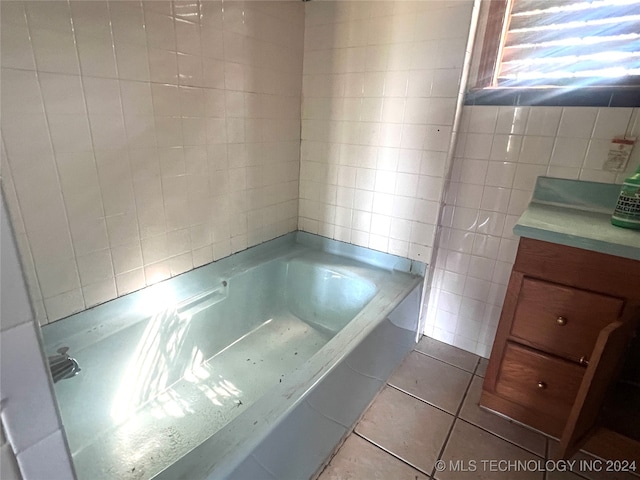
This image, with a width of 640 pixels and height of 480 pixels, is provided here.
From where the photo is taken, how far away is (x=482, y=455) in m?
1.22

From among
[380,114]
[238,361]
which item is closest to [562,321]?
[380,114]

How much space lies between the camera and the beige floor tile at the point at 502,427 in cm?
127

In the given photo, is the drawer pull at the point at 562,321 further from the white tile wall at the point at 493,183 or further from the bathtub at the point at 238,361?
the bathtub at the point at 238,361

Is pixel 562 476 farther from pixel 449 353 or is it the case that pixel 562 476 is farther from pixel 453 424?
pixel 449 353

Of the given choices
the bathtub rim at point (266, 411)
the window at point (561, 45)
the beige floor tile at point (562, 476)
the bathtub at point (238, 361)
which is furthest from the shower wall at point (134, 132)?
the beige floor tile at point (562, 476)

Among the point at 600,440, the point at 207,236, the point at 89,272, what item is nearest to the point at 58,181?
the point at 89,272

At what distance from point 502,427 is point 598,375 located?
1.59 ft

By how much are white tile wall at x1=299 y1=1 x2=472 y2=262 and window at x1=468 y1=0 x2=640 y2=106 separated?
0.54 ft

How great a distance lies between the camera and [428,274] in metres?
1.71

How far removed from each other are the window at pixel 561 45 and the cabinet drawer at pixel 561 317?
749 millimetres

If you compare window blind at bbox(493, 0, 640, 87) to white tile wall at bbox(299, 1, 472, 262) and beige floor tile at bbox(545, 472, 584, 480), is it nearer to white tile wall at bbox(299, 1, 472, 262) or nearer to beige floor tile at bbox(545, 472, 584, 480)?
white tile wall at bbox(299, 1, 472, 262)

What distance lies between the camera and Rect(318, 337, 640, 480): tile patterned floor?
1.16m

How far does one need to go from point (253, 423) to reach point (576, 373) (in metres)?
1.05

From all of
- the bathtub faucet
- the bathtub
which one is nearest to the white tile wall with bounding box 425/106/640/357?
the bathtub
